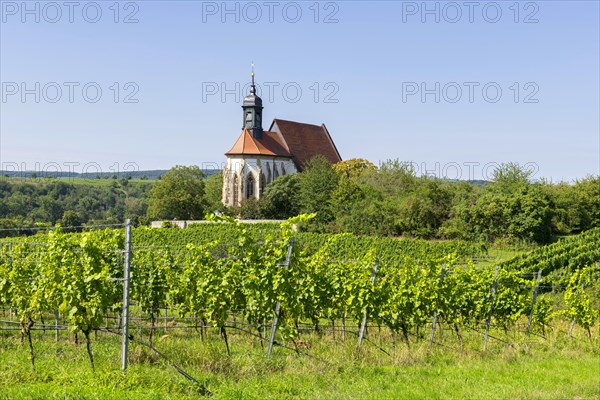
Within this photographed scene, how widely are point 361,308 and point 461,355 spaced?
1.75m

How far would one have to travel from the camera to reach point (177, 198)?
61.0m

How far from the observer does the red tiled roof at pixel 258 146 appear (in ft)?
199

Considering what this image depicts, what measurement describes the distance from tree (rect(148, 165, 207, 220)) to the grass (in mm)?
51311

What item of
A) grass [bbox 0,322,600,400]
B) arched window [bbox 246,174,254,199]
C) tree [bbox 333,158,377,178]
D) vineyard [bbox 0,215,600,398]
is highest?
tree [bbox 333,158,377,178]

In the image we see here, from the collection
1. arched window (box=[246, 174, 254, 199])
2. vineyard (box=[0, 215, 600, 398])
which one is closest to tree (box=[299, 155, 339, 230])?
arched window (box=[246, 174, 254, 199])

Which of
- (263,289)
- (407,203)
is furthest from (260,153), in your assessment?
(263,289)

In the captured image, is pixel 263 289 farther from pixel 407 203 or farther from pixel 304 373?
pixel 407 203

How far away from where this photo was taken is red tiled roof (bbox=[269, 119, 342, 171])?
6619 centimetres

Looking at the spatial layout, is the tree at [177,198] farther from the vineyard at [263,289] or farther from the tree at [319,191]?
the vineyard at [263,289]

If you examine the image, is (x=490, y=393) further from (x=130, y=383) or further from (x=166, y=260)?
(x=166, y=260)

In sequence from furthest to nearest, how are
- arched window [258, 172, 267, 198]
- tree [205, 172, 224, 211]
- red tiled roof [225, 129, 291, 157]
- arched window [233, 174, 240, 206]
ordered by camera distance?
tree [205, 172, 224, 211] → red tiled roof [225, 129, 291, 157] → arched window [233, 174, 240, 206] → arched window [258, 172, 267, 198]

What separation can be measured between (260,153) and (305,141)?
9.16 meters

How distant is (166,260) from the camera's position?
13.2 meters

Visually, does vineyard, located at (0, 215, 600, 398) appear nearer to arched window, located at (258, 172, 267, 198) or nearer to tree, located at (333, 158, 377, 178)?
arched window, located at (258, 172, 267, 198)
